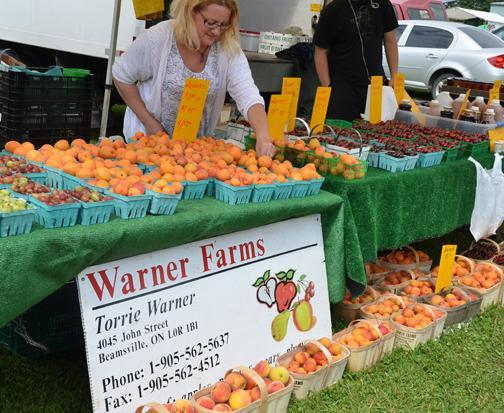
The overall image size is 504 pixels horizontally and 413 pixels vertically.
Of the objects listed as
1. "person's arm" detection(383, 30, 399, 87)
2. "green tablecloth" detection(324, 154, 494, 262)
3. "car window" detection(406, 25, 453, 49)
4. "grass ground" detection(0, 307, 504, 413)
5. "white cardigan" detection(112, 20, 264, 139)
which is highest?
"car window" detection(406, 25, 453, 49)

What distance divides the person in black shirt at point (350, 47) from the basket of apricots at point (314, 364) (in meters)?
2.78

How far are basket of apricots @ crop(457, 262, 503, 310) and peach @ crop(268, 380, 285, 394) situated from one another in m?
1.95

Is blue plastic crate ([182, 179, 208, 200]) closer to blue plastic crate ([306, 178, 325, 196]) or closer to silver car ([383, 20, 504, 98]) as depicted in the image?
blue plastic crate ([306, 178, 325, 196])

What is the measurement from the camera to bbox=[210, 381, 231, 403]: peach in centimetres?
256

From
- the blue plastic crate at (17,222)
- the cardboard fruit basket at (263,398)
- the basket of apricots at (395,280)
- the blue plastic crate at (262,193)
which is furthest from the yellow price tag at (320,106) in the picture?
the blue plastic crate at (17,222)

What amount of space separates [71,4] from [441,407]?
6.23m

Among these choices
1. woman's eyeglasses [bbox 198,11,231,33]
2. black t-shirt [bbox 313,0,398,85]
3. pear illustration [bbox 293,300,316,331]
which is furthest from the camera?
black t-shirt [bbox 313,0,398,85]

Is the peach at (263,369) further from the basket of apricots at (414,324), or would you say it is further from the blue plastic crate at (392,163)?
the blue plastic crate at (392,163)

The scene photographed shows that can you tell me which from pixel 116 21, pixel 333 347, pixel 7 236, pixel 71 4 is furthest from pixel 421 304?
pixel 71 4

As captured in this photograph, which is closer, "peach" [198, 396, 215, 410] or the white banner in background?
the white banner in background

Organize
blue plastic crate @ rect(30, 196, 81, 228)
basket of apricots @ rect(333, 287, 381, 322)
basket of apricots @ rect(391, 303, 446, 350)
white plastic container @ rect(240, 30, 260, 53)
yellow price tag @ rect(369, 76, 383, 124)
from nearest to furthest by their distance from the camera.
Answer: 1. blue plastic crate @ rect(30, 196, 81, 228)
2. basket of apricots @ rect(391, 303, 446, 350)
3. basket of apricots @ rect(333, 287, 381, 322)
4. yellow price tag @ rect(369, 76, 383, 124)
5. white plastic container @ rect(240, 30, 260, 53)

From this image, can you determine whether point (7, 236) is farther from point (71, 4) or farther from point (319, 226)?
point (71, 4)

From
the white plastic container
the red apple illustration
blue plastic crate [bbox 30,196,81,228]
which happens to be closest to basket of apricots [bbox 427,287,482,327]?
the red apple illustration

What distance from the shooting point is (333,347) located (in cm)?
319
